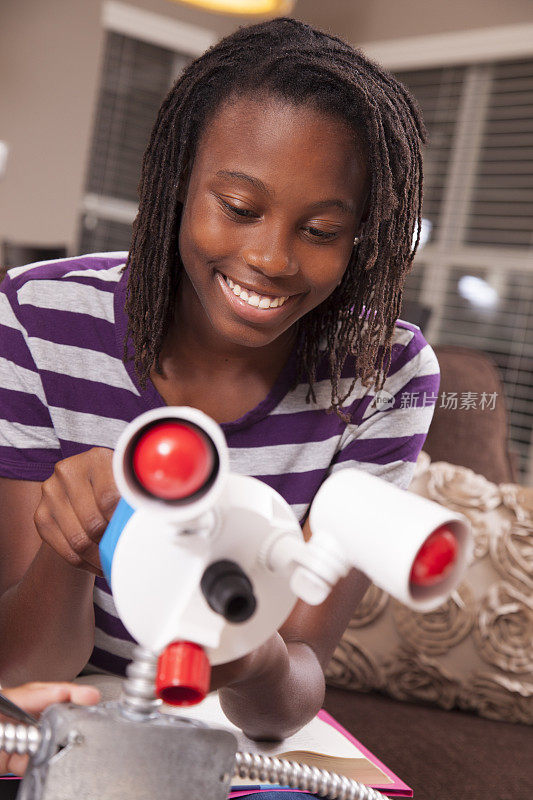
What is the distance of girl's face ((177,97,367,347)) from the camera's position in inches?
28.7

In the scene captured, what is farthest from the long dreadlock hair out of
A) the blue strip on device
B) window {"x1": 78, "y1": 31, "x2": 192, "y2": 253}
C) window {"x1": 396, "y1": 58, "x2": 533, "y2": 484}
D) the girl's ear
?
window {"x1": 78, "y1": 31, "x2": 192, "y2": 253}

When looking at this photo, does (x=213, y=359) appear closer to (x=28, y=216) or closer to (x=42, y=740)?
(x=42, y=740)

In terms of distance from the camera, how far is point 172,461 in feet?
1.21

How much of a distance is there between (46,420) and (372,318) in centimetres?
34

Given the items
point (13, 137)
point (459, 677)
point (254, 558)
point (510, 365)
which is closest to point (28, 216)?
point (13, 137)

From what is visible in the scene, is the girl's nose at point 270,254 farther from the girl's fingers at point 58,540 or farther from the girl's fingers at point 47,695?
the girl's fingers at point 47,695

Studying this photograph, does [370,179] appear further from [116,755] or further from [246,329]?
[116,755]

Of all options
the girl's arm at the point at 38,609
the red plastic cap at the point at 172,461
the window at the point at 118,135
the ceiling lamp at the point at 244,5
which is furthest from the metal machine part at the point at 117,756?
the window at the point at 118,135

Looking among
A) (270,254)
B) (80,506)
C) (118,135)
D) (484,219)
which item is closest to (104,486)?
(80,506)

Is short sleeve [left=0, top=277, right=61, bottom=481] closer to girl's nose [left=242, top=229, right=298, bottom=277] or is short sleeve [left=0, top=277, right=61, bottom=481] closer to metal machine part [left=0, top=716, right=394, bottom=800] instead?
girl's nose [left=242, top=229, right=298, bottom=277]

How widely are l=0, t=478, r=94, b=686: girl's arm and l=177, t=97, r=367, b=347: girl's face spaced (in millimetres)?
262

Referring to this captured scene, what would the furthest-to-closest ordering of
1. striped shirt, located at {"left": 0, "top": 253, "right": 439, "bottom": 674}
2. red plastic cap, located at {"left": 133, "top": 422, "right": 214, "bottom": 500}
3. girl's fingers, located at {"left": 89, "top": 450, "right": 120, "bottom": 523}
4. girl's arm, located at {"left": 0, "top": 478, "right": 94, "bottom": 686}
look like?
striped shirt, located at {"left": 0, "top": 253, "right": 439, "bottom": 674}, girl's arm, located at {"left": 0, "top": 478, "right": 94, "bottom": 686}, girl's fingers, located at {"left": 89, "top": 450, "right": 120, "bottom": 523}, red plastic cap, located at {"left": 133, "top": 422, "right": 214, "bottom": 500}

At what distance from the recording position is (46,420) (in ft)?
2.99

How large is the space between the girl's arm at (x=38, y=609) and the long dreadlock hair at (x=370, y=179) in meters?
0.19
